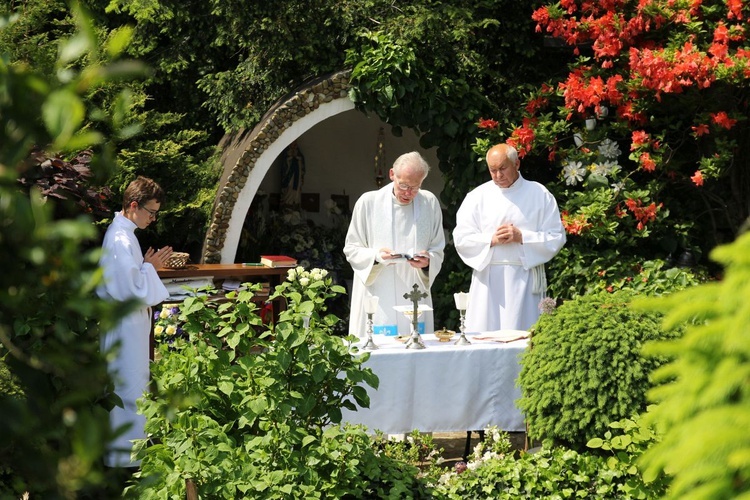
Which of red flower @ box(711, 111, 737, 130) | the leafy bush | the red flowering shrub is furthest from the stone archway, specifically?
the leafy bush

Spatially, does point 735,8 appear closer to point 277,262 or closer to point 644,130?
point 644,130

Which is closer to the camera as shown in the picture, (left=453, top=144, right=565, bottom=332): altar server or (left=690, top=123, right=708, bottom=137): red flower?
(left=453, top=144, right=565, bottom=332): altar server

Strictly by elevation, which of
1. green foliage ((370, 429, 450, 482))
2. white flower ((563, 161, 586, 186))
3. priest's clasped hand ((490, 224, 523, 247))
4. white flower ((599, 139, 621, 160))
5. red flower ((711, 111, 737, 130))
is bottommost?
green foliage ((370, 429, 450, 482))

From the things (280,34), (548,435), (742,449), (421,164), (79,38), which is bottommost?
(548,435)

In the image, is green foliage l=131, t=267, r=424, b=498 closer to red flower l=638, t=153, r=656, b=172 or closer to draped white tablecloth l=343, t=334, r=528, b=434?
draped white tablecloth l=343, t=334, r=528, b=434

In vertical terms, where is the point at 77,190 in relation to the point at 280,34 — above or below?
below

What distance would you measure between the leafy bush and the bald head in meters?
2.46

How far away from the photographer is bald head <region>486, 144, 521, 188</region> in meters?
6.44

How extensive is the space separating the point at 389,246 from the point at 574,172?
7.29ft

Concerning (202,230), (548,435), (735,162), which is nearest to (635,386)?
(548,435)

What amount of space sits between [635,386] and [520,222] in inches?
94.9

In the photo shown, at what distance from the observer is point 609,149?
26.0 feet

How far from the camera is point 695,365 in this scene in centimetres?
143

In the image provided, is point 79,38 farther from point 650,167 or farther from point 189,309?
point 650,167
